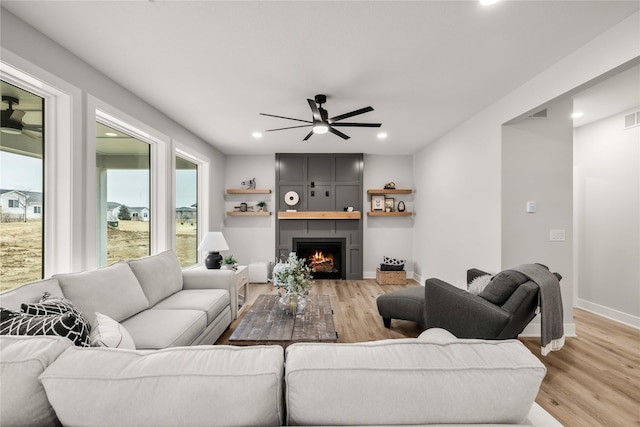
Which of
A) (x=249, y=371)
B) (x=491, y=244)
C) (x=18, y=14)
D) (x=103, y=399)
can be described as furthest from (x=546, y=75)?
(x=18, y=14)

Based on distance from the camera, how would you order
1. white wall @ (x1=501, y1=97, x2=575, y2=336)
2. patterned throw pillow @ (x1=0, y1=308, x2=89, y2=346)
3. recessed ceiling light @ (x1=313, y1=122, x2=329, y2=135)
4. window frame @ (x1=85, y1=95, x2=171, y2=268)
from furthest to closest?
1. white wall @ (x1=501, y1=97, x2=575, y2=336)
2. recessed ceiling light @ (x1=313, y1=122, x2=329, y2=135)
3. window frame @ (x1=85, y1=95, x2=171, y2=268)
4. patterned throw pillow @ (x1=0, y1=308, x2=89, y2=346)

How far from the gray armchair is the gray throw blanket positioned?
62mm

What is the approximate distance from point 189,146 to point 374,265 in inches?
161

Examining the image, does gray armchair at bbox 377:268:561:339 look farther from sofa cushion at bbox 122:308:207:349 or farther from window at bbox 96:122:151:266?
window at bbox 96:122:151:266

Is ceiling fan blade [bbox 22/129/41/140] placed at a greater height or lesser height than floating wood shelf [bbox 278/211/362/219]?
greater

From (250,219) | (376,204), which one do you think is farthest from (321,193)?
(250,219)

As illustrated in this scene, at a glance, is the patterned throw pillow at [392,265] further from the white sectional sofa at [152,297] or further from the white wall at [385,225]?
the white sectional sofa at [152,297]

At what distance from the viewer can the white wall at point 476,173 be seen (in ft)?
7.10

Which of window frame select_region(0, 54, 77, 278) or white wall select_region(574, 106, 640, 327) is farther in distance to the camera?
white wall select_region(574, 106, 640, 327)

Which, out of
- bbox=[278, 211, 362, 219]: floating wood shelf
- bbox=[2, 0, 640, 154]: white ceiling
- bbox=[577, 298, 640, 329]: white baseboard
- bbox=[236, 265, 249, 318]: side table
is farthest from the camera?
bbox=[278, 211, 362, 219]: floating wood shelf

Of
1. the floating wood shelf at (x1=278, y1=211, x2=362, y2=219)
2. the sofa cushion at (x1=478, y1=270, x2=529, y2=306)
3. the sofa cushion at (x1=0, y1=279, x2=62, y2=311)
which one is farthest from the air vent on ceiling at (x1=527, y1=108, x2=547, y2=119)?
the sofa cushion at (x1=0, y1=279, x2=62, y2=311)

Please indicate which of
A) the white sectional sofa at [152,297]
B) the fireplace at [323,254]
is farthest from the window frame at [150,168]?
the fireplace at [323,254]

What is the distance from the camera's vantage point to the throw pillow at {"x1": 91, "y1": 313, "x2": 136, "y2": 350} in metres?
1.38

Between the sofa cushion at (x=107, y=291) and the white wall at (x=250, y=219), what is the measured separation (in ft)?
11.4
